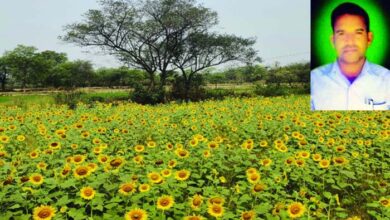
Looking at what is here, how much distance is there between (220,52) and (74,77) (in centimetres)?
4069

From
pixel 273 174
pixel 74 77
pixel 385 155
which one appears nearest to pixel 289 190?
pixel 273 174

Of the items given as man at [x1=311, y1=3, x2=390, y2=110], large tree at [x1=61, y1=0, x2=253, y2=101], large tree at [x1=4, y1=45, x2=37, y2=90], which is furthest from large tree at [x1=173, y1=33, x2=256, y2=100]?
large tree at [x1=4, y1=45, x2=37, y2=90]

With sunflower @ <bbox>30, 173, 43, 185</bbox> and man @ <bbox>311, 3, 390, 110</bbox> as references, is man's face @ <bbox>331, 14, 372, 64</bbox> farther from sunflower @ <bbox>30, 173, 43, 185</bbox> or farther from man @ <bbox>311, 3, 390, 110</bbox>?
sunflower @ <bbox>30, 173, 43, 185</bbox>

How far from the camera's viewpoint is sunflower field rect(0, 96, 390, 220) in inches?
96.3

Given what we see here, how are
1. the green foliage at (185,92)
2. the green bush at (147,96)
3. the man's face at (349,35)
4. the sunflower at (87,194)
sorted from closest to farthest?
the sunflower at (87,194), the man's face at (349,35), the green bush at (147,96), the green foliage at (185,92)

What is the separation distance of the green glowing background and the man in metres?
0.07

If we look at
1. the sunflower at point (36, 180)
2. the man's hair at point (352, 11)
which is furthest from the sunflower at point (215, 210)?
the man's hair at point (352, 11)

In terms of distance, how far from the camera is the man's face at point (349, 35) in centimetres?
554

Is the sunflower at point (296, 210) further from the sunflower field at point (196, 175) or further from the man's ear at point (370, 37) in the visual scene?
the man's ear at point (370, 37)

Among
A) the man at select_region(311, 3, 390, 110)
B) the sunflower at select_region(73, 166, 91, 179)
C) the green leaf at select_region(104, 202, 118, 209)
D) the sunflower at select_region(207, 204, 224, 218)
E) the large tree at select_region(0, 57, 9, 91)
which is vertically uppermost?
the large tree at select_region(0, 57, 9, 91)

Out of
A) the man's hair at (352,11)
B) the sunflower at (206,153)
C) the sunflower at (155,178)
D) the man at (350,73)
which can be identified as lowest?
the sunflower at (206,153)

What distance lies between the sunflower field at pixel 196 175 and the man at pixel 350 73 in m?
0.38

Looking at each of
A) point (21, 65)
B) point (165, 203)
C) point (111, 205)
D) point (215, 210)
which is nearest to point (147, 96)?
point (111, 205)

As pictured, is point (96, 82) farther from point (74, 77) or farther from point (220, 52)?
point (220, 52)
